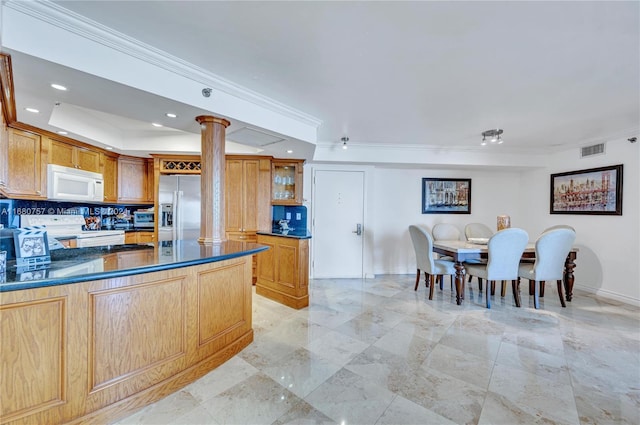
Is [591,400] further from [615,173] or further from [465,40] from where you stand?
[615,173]

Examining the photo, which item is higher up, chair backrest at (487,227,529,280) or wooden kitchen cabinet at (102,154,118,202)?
wooden kitchen cabinet at (102,154,118,202)

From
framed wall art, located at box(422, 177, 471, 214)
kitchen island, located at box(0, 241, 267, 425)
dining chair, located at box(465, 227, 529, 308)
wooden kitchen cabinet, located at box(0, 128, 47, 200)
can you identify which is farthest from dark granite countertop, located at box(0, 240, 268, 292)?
framed wall art, located at box(422, 177, 471, 214)

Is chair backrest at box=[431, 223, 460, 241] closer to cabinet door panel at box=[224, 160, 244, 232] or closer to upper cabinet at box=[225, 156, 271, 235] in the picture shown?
upper cabinet at box=[225, 156, 271, 235]

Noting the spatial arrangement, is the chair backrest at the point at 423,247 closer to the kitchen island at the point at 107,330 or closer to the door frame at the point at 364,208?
the door frame at the point at 364,208

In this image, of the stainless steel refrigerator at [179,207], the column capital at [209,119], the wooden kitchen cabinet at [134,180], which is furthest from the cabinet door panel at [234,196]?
the column capital at [209,119]

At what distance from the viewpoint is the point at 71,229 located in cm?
367

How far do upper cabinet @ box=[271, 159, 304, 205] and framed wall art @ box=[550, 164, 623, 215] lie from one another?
431cm

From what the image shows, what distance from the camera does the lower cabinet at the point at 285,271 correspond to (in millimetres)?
3180

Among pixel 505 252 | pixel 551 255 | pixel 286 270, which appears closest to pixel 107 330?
pixel 286 270

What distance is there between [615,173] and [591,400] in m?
3.55

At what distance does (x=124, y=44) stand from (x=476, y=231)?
511 cm

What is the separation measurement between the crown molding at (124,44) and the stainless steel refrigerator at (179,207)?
2070 mm

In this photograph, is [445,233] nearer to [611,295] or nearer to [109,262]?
[611,295]

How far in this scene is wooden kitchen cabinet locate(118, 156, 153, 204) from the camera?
425 cm
